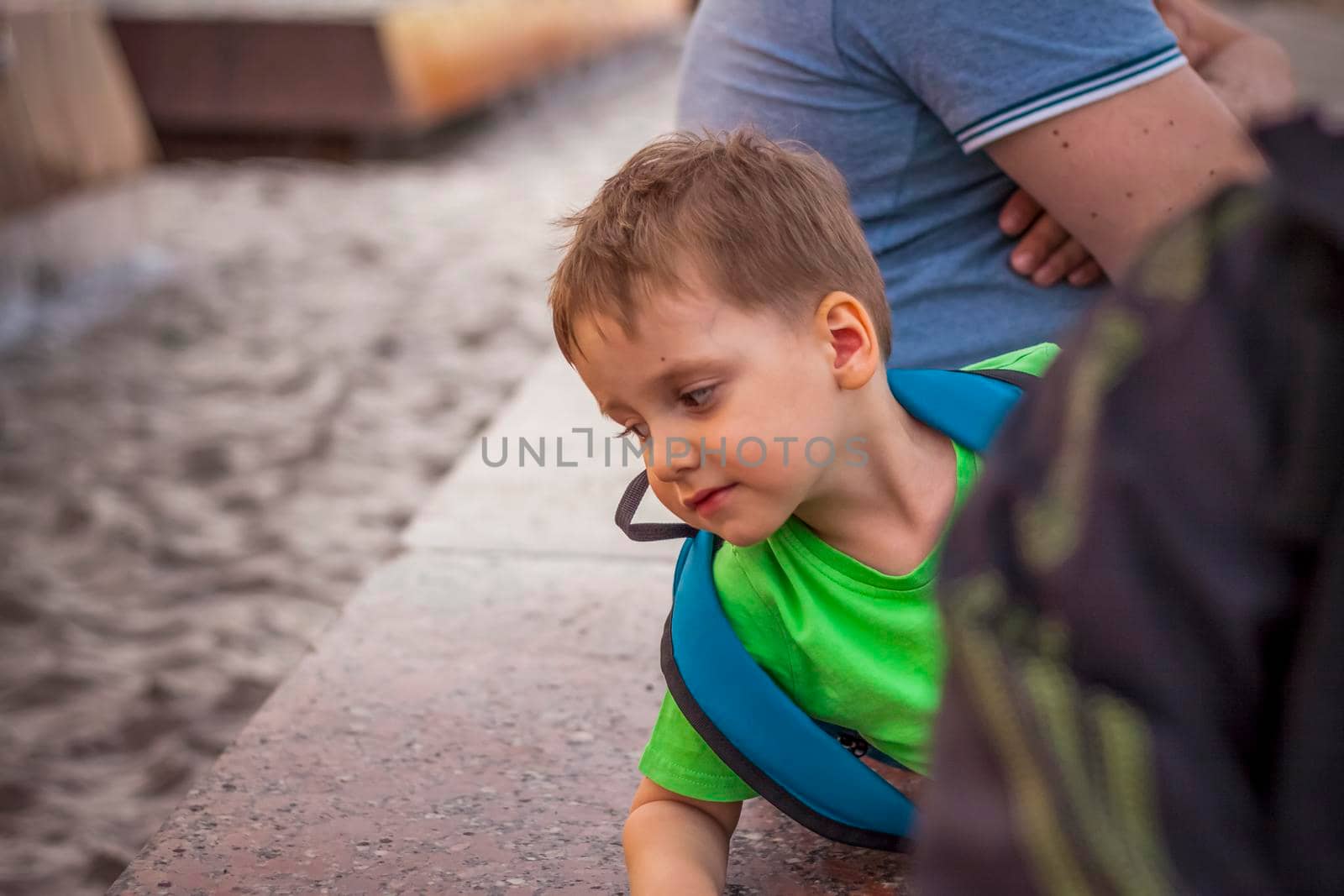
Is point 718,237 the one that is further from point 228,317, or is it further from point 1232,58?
point 228,317

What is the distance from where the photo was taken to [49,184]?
6363mm

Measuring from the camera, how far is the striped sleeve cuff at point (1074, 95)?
1567 millimetres

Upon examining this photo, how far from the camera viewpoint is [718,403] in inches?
49.4

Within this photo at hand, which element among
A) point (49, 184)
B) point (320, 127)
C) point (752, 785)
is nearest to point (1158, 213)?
point (752, 785)

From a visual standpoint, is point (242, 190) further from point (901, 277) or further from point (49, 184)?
point (901, 277)

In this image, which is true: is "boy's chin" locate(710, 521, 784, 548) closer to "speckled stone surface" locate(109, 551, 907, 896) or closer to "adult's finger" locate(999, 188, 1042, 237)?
"speckled stone surface" locate(109, 551, 907, 896)

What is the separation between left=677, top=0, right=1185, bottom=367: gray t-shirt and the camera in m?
1.56

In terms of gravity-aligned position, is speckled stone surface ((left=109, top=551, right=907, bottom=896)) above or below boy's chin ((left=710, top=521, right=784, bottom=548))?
below

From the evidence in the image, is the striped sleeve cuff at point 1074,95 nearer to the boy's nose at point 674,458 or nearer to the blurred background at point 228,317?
the boy's nose at point 674,458

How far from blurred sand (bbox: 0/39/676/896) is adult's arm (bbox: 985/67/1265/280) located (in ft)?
4.97

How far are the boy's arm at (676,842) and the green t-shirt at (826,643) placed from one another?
0.07 ft

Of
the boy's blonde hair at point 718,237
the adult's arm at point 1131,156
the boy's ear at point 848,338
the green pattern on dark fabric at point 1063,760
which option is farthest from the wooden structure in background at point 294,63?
the green pattern on dark fabric at point 1063,760

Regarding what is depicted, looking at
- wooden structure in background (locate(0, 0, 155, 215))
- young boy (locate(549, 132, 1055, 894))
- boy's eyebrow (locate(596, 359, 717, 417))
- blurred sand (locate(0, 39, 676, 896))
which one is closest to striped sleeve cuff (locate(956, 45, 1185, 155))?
young boy (locate(549, 132, 1055, 894))

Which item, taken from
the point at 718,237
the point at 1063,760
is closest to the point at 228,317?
the point at 718,237
